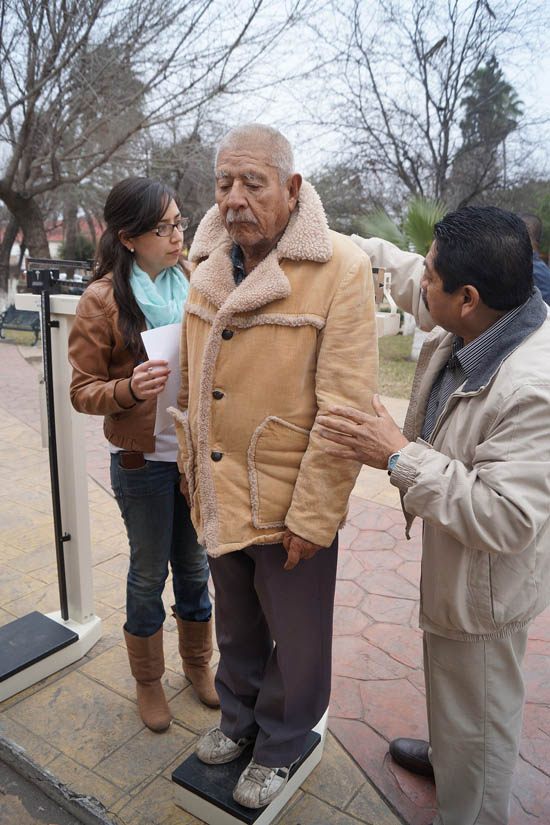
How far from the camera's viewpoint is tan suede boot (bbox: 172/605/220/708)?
7.93ft

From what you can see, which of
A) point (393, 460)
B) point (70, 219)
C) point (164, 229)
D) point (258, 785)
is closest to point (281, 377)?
point (393, 460)

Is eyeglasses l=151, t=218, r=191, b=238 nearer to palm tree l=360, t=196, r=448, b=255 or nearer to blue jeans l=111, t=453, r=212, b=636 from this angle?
blue jeans l=111, t=453, r=212, b=636

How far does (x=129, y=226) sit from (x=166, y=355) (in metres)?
0.44

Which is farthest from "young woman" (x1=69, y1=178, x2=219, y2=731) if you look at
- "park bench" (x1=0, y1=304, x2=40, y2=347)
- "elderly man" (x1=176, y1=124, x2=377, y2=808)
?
"park bench" (x1=0, y1=304, x2=40, y2=347)

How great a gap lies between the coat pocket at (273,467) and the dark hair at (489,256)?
0.54 m

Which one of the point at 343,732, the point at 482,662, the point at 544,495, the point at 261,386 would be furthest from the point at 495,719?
the point at 261,386

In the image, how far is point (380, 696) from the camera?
255 cm

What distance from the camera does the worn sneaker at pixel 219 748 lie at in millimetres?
1966

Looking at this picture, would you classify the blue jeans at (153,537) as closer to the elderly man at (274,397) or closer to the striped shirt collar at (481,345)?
the elderly man at (274,397)

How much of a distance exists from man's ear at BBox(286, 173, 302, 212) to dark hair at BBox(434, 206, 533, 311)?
1.32 ft

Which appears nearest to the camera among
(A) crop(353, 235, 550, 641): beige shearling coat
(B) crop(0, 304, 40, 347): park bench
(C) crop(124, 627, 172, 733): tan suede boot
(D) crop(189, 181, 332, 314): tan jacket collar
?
(A) crop(353, 235, 550, 641): beige shearling coat

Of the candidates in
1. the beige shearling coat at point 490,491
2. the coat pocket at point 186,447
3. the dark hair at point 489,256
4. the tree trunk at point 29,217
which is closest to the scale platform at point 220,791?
the beige shearling coat at point 490,491

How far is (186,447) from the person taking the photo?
72.4 inches

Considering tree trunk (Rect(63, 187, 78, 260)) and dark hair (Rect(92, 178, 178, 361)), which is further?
tree trunk (Rect(63, 187, 78, 260))
